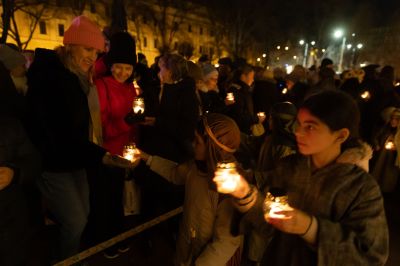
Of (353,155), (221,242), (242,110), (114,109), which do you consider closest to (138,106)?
(114,109)

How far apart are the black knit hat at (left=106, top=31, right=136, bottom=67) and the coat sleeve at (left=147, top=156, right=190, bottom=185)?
4.21 ft

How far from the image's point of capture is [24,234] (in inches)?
92.4

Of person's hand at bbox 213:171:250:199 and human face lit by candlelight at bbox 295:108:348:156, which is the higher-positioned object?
human face lit by candlelight at bbox 295:108:348:156

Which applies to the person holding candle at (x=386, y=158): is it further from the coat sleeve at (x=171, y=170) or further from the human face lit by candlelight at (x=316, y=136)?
the human face lit by candlelight at (x=316, y=136)

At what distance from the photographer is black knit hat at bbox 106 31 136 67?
3.50 metres

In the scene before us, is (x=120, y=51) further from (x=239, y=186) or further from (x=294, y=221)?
(x=294, y=221)

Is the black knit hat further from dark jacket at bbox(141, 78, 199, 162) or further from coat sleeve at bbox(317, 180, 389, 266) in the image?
coat sleeve at bbox(317, 180, 389, 266)

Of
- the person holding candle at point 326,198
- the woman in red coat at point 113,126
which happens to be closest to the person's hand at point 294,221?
the person holding candle at point 326,198

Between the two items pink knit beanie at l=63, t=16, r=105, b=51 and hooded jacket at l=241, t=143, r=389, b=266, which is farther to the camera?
pink knit beanie at l=63, t=16, r=105, b=51

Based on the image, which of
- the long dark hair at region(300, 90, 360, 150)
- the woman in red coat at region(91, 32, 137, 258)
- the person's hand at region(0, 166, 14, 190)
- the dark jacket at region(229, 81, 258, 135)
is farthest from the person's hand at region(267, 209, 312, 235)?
the dark jacket at region(229, 81, 258, 135)

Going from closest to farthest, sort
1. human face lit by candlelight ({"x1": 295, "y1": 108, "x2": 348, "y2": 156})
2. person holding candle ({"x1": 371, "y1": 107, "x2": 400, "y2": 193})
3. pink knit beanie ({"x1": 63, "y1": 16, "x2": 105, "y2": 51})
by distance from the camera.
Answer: human face lit by candlelight ({"x1": 295, "y1": 108, "x2": 348, "y2": 156}) → pink knit beanie ({"x1": 63, "y1": 16, "x2": 105, "y2": 51}) → person holding candle ({"x1": 371, "y1": 107, "x2": 400, "y2": 193})

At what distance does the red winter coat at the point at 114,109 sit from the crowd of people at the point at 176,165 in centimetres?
1

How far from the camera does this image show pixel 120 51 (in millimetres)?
3504

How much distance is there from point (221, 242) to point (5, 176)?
1.61 m
